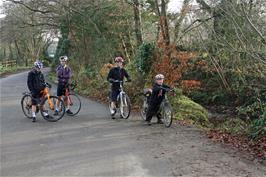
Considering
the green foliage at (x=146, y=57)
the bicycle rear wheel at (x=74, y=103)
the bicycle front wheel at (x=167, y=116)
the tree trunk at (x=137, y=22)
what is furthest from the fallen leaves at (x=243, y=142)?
the tree trunk at (x=137, y=22)

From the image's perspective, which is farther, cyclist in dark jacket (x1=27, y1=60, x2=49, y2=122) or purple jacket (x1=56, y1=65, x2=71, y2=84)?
purple jacket (x1=56, y1=65, x2=71, y2=84)

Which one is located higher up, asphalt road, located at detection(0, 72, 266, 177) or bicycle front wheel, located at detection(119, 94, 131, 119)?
bicycle front wheel, located at detection(119, 94, 131, 119)

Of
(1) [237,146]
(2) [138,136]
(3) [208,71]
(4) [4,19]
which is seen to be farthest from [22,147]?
(4) [4,19]

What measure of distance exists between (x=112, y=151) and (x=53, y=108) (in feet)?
13.8

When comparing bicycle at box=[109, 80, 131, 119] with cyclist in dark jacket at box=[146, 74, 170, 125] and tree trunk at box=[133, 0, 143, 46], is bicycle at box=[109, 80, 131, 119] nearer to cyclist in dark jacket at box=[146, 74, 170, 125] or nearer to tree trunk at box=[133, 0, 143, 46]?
cyclist in dark jacket at box=[146, 74, 170, 125]

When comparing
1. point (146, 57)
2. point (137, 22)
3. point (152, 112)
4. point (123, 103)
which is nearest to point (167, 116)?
point (152, 112)

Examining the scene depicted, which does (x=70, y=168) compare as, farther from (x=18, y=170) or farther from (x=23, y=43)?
(x=23, y=43)

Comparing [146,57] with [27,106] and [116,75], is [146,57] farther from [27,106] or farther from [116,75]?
[27,106]

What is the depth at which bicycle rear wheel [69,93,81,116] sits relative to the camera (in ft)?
42.9

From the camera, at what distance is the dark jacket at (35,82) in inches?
463

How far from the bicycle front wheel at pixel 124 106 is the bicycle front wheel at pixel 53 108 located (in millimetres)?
1731

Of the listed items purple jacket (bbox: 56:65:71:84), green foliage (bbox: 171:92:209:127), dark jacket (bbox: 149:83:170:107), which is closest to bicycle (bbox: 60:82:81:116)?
purple jacket (bbox: 56:65:71:84)

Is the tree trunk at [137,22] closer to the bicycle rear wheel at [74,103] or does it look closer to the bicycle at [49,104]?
the bicycle rear wheel at [74,103]

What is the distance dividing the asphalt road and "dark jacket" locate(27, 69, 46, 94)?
0.97 metres
